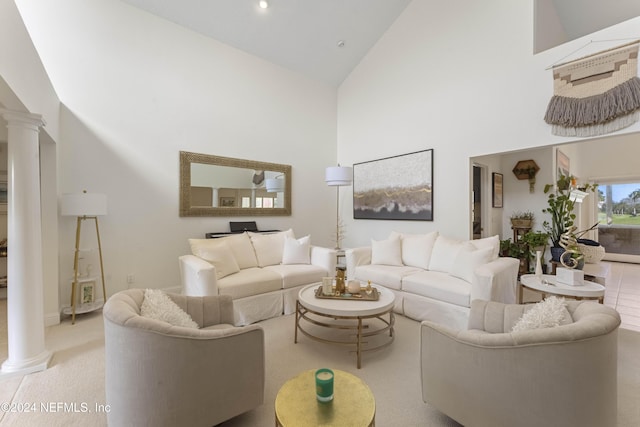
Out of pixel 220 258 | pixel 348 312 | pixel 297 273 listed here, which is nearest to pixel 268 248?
pixel 297 273

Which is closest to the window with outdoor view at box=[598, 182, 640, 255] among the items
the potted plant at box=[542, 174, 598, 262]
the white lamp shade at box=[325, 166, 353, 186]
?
the potted plant at box=[542, 174, 598, 262]

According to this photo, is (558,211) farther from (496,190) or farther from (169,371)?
(169,371)

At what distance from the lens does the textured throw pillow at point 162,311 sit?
162 cm

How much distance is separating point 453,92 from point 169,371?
447 centimetres

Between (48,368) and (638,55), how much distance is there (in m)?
5.77

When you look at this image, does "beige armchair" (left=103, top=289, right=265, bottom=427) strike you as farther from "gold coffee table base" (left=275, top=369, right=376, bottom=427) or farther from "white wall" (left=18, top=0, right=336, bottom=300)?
"white wall" (left=18, top=0, right=336, bottom=300)

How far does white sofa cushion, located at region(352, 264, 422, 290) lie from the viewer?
336 centimetres

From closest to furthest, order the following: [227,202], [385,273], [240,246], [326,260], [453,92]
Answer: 1. [385,273]
2. [240,246]
3. [326,260]
4. [453,92]
5. [227,202]

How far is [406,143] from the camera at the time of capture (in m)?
4.63

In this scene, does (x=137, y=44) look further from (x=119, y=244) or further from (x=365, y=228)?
(x=365, y=228)

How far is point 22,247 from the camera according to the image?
7.09 feet

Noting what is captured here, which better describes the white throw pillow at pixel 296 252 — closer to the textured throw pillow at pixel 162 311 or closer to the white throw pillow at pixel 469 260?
the white throw pillow at pixel 469 260

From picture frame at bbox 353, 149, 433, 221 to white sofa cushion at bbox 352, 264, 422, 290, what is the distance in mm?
1159

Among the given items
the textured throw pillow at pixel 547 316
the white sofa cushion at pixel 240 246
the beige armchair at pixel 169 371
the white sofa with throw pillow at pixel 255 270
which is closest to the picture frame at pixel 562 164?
the white sofa with throw pillow at pixel 255 270
